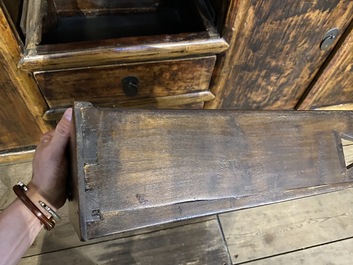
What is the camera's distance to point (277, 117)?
60 centimetres

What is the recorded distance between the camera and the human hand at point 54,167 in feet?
1.94

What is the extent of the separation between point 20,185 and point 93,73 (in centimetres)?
30

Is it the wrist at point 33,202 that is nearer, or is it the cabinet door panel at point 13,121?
the wrist at point 33,202

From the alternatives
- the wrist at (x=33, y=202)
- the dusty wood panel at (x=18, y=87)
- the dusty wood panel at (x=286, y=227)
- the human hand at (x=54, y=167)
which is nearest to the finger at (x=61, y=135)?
the human hand at (x=54, y=167)

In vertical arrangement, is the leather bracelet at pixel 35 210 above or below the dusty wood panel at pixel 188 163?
below

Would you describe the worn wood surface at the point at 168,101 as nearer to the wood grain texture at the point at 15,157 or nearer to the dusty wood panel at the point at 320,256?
the wood grain texture at the point at 15,157

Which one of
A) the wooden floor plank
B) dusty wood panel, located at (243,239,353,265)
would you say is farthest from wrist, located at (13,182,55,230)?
dusty wood panel, located at (243,239,353,265)

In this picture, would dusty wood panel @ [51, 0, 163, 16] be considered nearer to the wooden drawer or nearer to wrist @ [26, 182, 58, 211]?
the wooden drawer

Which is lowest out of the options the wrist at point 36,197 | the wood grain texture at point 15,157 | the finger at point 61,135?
the wood grain texture at point 15,157

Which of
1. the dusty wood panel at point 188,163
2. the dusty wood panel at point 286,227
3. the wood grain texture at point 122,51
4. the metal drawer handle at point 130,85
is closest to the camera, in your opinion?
the dusty wood panel at point 188,163

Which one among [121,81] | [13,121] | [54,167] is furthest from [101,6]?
[54,167]

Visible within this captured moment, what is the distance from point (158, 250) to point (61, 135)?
557mm

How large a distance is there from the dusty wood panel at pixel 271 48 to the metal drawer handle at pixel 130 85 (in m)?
0.22

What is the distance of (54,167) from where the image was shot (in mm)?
621
